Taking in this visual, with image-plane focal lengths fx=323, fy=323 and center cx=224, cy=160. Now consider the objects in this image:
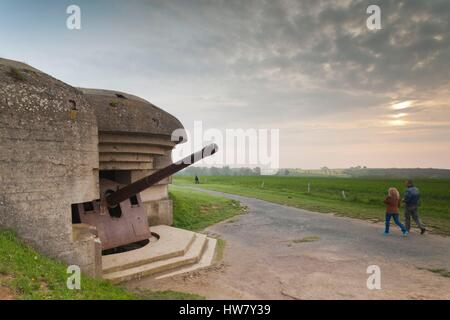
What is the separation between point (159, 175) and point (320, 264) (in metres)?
3.94

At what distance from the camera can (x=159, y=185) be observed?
37.6 ft

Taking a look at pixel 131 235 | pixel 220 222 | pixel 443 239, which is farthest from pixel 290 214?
pixel 131 235

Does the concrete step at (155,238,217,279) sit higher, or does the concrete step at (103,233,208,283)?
the concrete step at (103,233,208,283)

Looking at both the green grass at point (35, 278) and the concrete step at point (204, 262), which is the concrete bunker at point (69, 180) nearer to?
the concrete step at point (204, 262)

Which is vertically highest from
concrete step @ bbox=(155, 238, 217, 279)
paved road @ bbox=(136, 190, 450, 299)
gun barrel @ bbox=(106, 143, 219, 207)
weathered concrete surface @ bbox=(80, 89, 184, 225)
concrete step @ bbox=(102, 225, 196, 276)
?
weathered concrete surface @ bbox=(80, 89, 184, 225)

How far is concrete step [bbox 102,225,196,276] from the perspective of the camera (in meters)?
6.50

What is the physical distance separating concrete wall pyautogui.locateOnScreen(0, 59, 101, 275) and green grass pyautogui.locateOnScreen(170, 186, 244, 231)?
20.9 ft

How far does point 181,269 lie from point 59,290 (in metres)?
3.18

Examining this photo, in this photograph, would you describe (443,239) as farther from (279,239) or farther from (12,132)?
(12,132)

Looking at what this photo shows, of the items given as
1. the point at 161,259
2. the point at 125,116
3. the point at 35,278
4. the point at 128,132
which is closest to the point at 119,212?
the point at 161,259

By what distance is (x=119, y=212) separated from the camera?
8.20m

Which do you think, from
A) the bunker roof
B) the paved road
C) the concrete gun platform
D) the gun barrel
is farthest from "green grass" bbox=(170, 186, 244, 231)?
the gun barrel

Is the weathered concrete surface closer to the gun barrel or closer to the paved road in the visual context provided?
the gun barrel

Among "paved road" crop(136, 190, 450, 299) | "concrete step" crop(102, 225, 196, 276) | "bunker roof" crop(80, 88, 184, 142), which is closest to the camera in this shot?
"paved road" crop(136, 190, 450, 299)
